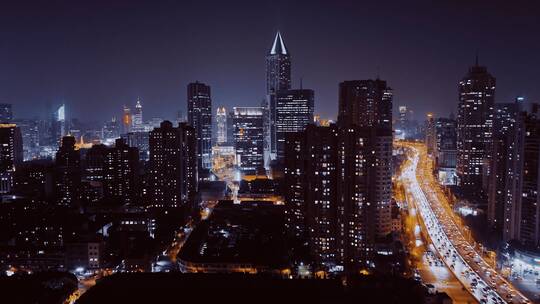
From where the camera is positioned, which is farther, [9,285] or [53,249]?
[53,249]

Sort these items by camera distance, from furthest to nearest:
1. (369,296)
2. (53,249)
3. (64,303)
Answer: (53,249)
(64,303)
(369,296)

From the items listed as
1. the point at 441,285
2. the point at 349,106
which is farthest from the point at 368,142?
the point at 349,106

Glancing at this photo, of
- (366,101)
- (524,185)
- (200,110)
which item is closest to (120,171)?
(200,110)

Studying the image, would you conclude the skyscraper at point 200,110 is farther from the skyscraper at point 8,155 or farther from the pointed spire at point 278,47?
the skyscraper at point 8,155

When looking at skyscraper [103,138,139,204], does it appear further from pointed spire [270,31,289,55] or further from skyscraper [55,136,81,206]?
pointed spire [270,31,289,55]

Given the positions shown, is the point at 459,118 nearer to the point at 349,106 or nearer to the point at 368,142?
the point at 349,106

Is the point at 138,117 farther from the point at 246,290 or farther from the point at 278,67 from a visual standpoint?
the point at 246,290
